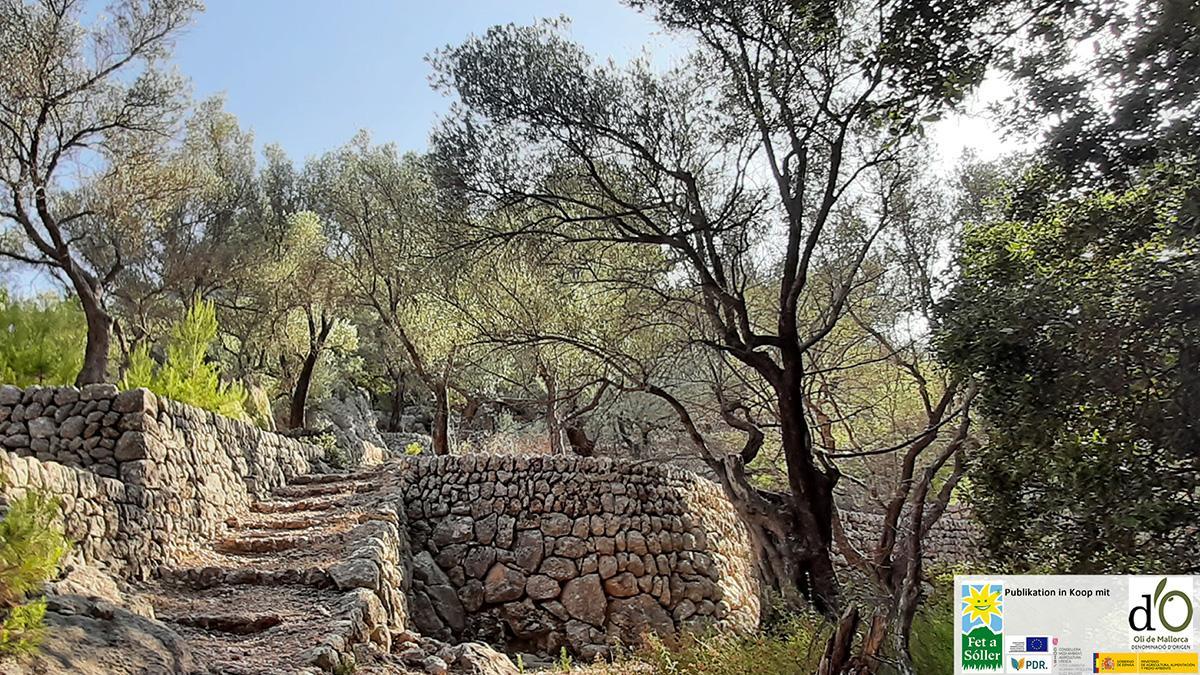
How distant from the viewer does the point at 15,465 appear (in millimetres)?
4520

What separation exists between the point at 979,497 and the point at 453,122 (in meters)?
5.51

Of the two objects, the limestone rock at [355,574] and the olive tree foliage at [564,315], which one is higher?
the olive tree foliage at [564,315]

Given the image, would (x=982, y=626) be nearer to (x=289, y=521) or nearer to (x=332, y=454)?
(x=289, y=521)

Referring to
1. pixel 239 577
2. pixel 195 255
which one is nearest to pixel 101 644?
pixel 239 577

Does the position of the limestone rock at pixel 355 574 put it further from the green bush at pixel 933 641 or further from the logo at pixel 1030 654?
the logo at pixel 1030 654

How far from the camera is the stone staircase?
183 inches

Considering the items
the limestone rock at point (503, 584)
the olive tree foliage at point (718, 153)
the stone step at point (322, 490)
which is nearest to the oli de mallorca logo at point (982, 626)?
the olive tree foliage at point (718, 153)

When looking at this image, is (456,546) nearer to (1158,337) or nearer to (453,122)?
(453,122)

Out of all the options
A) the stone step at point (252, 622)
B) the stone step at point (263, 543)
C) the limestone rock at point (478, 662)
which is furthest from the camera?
the stone step at point (263, 543)

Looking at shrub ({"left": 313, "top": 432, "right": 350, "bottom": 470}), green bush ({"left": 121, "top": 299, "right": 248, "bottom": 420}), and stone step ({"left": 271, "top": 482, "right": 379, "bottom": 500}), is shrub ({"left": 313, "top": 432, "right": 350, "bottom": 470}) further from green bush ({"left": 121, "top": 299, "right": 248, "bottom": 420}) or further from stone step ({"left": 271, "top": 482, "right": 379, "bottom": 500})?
green bush ({"left": 121, "top": 299, "right": 248, "bottom": 420})

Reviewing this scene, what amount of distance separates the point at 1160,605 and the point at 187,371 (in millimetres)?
8224

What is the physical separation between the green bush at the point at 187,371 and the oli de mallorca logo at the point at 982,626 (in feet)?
22.7

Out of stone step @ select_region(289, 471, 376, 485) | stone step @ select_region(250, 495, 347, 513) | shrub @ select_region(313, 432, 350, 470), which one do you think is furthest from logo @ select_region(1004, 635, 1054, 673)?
shrub @ select_region(313, 432, 350, 470)

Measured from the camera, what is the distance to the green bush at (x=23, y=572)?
2.96m
